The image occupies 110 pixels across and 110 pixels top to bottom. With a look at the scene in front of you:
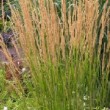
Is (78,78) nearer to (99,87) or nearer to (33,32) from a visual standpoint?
(99,87)

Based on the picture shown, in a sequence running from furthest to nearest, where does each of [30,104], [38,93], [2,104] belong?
1. [2,104]
2. [30,104]
3. [38,93]

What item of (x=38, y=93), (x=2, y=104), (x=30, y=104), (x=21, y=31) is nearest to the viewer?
(x=21, y=31)

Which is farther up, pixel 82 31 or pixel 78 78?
pixel 82 31

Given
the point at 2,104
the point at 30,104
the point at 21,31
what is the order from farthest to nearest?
1. the point at 2,104
2. the point at 30,104
3. the point at 21,31

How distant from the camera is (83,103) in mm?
2957

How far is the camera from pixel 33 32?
9.17 feet

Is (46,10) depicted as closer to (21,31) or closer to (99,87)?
(21,31)

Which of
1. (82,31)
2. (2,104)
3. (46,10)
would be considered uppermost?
(46,10)

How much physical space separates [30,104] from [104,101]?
0.63m

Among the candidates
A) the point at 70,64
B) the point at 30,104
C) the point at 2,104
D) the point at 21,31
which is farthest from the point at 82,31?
the point at 2,104

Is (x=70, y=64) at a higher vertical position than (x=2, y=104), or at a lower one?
higher

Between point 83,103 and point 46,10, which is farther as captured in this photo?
point 83,103

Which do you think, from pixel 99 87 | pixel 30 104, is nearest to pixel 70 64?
pixel 99 87

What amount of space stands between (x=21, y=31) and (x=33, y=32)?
0.11 m
